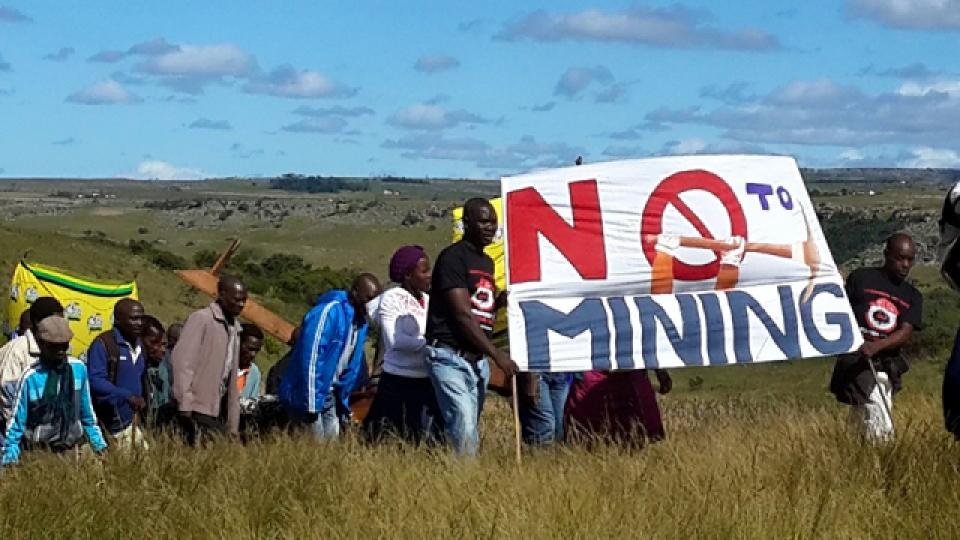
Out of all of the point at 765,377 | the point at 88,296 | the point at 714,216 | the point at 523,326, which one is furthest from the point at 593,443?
the point at 765,377

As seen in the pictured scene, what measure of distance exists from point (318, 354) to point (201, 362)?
0.90 metres

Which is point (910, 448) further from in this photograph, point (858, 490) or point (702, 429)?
point (702, 429)

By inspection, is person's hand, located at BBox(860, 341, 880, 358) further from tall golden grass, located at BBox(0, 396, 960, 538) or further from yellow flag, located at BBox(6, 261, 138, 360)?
yellow flag, located at BBox(6, 261, 138, 360)

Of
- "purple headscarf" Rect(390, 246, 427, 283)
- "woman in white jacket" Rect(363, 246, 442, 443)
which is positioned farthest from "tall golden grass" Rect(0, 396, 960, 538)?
"purple headscarf" Rect(390, 246, 427, 283)

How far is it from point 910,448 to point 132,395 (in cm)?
475

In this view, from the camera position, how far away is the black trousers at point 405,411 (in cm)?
990

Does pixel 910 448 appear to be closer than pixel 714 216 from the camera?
Yes

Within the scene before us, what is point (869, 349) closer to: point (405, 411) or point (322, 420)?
point (405, 411)

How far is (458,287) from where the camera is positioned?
9.32 metres

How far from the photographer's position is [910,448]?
8555 millimetres

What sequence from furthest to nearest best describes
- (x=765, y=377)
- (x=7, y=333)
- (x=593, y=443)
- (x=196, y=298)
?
(x=196, y=298) → (x=765, y=377) → (x=7, y=333) → (x=593, y=443)

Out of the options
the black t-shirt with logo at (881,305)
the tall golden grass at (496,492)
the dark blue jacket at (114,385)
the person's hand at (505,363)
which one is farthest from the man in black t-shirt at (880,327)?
the dark blue jacket at (114,385)

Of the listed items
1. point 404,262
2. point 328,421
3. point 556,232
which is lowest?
point 328,421

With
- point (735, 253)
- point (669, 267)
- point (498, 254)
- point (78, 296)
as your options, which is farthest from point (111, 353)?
point (735, 253)
